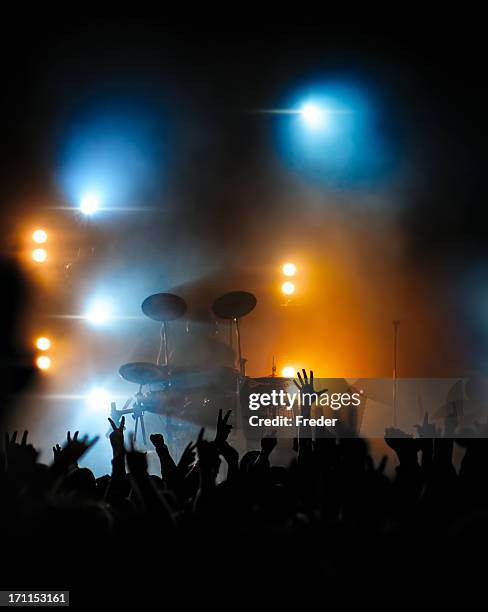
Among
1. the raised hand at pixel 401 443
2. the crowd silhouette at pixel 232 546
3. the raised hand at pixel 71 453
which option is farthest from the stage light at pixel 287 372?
the raised hand at pixel 71 453

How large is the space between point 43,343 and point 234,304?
3.43m

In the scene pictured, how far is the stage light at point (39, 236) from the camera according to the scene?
28.3ft

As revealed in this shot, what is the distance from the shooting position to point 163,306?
662cm

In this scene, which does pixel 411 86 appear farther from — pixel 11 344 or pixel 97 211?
pixel 11 344

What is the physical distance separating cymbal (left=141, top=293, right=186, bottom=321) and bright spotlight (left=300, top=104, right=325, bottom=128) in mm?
3446

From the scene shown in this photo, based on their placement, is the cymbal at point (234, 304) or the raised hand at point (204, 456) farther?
the cymbal at point (234, 304)

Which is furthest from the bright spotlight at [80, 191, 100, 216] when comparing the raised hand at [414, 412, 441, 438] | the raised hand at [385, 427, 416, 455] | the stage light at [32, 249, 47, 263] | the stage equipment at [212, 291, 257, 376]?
the raised hand at [385, 427, 416, 455]

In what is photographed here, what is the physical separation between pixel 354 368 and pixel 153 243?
387 centimetres

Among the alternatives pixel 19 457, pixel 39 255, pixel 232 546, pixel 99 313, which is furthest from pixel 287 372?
pixel 232 546

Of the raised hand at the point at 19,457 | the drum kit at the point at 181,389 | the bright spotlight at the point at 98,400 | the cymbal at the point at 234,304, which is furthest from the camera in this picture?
the bright spotlight at the point at 98,400

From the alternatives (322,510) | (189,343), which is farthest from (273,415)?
(322,510)

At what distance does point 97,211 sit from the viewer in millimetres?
8758

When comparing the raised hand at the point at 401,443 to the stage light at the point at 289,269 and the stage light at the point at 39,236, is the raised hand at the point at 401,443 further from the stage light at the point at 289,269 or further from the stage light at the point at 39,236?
the stage light at the point at 39,236

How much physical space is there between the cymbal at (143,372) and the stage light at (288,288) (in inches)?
135
